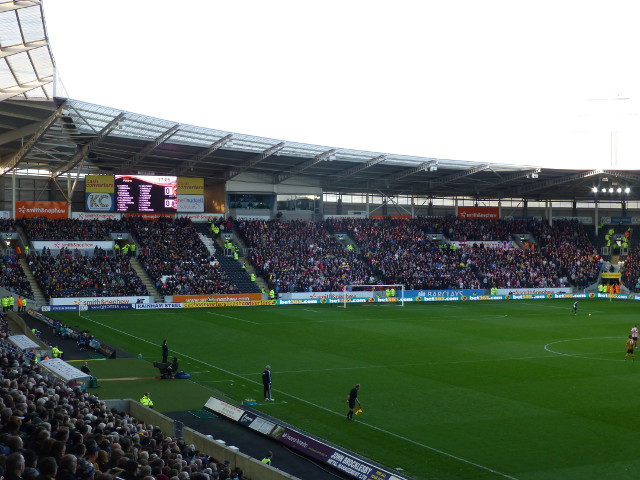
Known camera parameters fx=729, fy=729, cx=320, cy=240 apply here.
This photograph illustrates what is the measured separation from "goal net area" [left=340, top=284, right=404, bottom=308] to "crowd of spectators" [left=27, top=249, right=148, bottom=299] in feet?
54.7

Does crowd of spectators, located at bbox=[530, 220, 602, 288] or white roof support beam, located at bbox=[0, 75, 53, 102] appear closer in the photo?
white roof support beam, located at bbox=[0, 75, 53, 102]

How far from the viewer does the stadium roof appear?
34.7 metres

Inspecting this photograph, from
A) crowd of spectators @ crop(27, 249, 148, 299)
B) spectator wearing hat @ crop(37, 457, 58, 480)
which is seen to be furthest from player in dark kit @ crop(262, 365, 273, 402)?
crowd of spectators @ crop(27, 249, 148, 299)

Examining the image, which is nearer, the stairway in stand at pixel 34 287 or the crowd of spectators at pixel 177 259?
the stairway in stand at pixel 34 287

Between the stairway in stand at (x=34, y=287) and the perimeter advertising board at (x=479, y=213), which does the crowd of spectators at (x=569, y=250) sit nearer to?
the perimeter advertising board at (x=479, y=213)

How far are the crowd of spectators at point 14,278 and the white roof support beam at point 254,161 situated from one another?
66.7ft

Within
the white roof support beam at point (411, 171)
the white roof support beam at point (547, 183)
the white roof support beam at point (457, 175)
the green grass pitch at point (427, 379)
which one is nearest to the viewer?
the green grass pitch at point (427, 379)

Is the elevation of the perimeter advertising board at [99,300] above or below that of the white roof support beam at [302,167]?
below

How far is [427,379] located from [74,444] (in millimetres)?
20634

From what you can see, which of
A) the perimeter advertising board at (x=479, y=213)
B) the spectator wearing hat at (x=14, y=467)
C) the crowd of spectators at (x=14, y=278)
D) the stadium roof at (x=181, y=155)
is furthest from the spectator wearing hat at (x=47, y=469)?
the perimeter advertising board at (x=479, y=213)

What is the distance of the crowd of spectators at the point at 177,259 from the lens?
55.4 metres

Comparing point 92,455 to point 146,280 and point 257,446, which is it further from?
point 146,280

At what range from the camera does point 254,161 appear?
202 feet

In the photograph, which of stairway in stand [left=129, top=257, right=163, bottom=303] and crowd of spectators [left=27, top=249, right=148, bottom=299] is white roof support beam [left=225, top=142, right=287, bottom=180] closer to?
stairway in stand [left=129, top=257, right=163, bottom=303]
